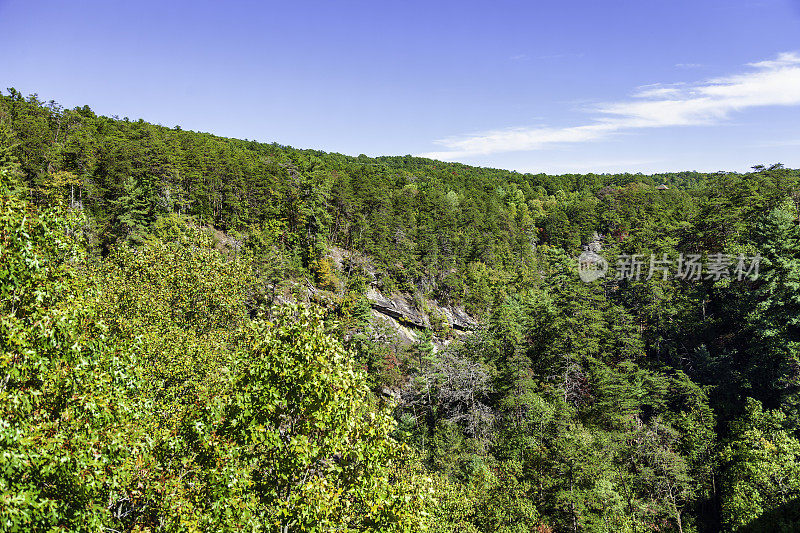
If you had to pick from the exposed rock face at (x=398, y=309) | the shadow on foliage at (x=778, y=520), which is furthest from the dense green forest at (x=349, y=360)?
the exposed rock face at (x=398, y=309)

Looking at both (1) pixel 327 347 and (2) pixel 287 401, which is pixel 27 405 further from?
(1) pixel 327 347

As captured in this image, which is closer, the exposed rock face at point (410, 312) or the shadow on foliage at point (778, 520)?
the shadow on foliage at point (778, 520)

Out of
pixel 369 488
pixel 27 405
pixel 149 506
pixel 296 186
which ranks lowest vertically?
pixel 149 506

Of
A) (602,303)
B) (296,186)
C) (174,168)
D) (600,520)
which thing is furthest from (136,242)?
(602,303)

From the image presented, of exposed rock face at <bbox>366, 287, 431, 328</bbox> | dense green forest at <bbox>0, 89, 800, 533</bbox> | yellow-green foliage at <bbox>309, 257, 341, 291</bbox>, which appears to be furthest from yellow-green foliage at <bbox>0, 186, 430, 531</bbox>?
exposed rock face at <bbox>366, 287, 431, 328</bbox>

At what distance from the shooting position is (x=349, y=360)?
35.8 ft

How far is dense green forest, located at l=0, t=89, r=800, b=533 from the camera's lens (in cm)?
902

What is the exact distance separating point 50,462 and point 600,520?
30047 mm

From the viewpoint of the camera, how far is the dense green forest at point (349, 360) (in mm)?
9016

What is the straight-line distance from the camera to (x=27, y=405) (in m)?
7.61

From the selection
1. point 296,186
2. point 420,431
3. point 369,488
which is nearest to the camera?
point 369,488

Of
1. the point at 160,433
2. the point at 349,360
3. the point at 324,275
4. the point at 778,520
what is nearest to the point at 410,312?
the point at 324,275

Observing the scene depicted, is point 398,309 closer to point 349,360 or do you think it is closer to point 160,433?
point 160,433

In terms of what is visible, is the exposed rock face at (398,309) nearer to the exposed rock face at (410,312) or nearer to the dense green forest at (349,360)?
the exposed rock face at (410,312)
